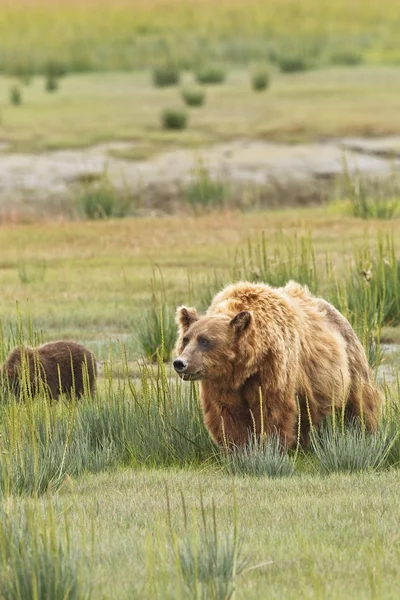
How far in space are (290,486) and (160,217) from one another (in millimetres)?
15850

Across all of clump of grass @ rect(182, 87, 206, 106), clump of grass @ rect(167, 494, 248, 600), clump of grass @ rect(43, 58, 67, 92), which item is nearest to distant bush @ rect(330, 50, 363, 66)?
clump of grass @ rect(43, 58, 67, 92)

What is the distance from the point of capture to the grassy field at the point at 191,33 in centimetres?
4875

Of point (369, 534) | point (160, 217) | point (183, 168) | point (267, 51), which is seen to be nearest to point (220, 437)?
point (369, 534)

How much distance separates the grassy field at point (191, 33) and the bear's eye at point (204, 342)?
37065mm

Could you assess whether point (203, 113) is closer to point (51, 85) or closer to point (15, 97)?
point (15, 97)

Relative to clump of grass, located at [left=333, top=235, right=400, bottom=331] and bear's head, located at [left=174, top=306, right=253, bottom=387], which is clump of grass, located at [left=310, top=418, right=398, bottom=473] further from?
clump of grass, located at [left=333, top=235, right=400, bottom=331]

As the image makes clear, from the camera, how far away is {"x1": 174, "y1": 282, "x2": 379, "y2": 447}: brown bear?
7.17 metres

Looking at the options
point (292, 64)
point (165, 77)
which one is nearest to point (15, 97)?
point (165, 77)

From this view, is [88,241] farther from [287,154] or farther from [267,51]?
[267,51]

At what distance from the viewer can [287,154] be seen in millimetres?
28266

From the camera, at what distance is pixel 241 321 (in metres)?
7.14

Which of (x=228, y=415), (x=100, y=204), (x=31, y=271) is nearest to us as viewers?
(x=228, y=415)

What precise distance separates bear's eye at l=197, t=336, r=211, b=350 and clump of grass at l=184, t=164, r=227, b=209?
644 inches

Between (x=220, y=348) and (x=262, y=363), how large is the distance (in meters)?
0.25
